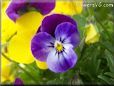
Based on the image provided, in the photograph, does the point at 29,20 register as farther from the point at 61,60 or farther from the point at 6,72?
the point at 6,72

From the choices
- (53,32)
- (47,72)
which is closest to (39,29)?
(53,32)

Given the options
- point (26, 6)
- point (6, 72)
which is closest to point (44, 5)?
point (26, 6)

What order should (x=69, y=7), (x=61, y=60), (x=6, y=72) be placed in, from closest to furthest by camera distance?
(x=61, y=60) → (x=69, y=7) → (x=6, y=72)

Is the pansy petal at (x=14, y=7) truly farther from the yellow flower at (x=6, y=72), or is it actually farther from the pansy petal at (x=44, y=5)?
the yellow flower at (x=6, y=72)

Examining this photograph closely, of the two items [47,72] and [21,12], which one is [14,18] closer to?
[21,12]

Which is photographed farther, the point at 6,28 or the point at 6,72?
the point at 6,72

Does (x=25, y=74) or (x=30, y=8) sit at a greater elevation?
(x=30, y=8)
